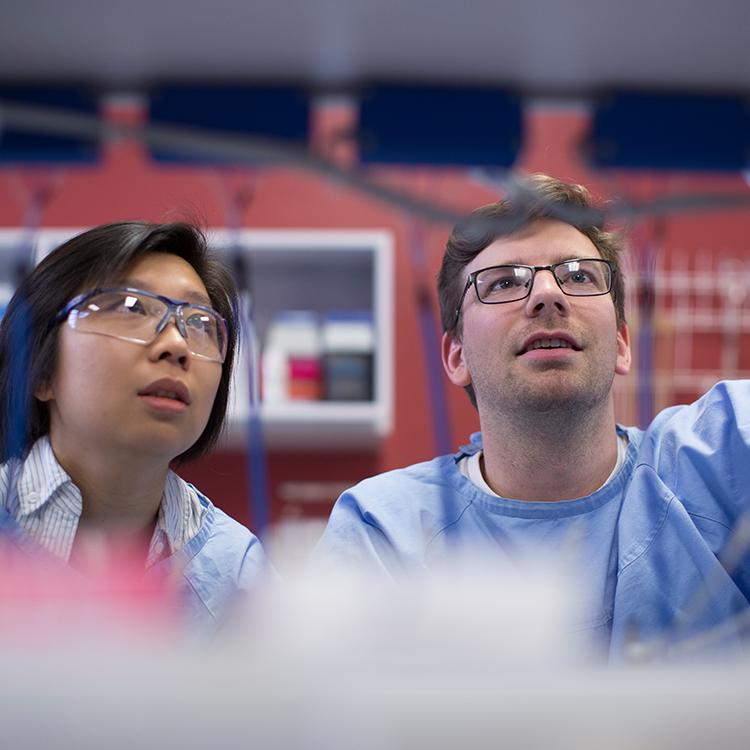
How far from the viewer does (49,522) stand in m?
0.77

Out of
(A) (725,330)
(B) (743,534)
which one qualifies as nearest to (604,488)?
(B) (743,534)

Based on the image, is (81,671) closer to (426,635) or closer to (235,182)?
(426,635)

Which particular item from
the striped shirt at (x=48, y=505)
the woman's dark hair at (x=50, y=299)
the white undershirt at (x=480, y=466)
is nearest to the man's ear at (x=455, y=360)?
the white undershirt at (x=480, y=466)

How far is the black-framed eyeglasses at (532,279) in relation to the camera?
90 centimetres

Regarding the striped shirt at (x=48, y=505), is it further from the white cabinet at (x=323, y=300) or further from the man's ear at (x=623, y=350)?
the white cabinet at (x=323, y=300)

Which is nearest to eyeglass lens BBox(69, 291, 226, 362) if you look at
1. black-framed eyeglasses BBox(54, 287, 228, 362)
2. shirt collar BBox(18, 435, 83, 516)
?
black-framed eyeglasses BBox(54, 287, 228, 362)

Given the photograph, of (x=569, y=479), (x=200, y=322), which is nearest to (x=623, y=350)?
(x=569, y=479)

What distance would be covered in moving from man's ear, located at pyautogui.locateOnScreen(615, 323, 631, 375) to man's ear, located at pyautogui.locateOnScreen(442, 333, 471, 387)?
8.8 inches

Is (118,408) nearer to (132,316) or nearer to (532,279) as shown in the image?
(132,316)

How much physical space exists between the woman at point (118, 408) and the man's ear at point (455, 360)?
36cm

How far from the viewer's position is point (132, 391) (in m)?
0.72

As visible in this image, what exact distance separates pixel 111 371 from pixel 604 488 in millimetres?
645

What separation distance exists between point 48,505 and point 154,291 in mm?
265

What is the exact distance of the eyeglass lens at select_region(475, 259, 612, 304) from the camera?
2.95ft
